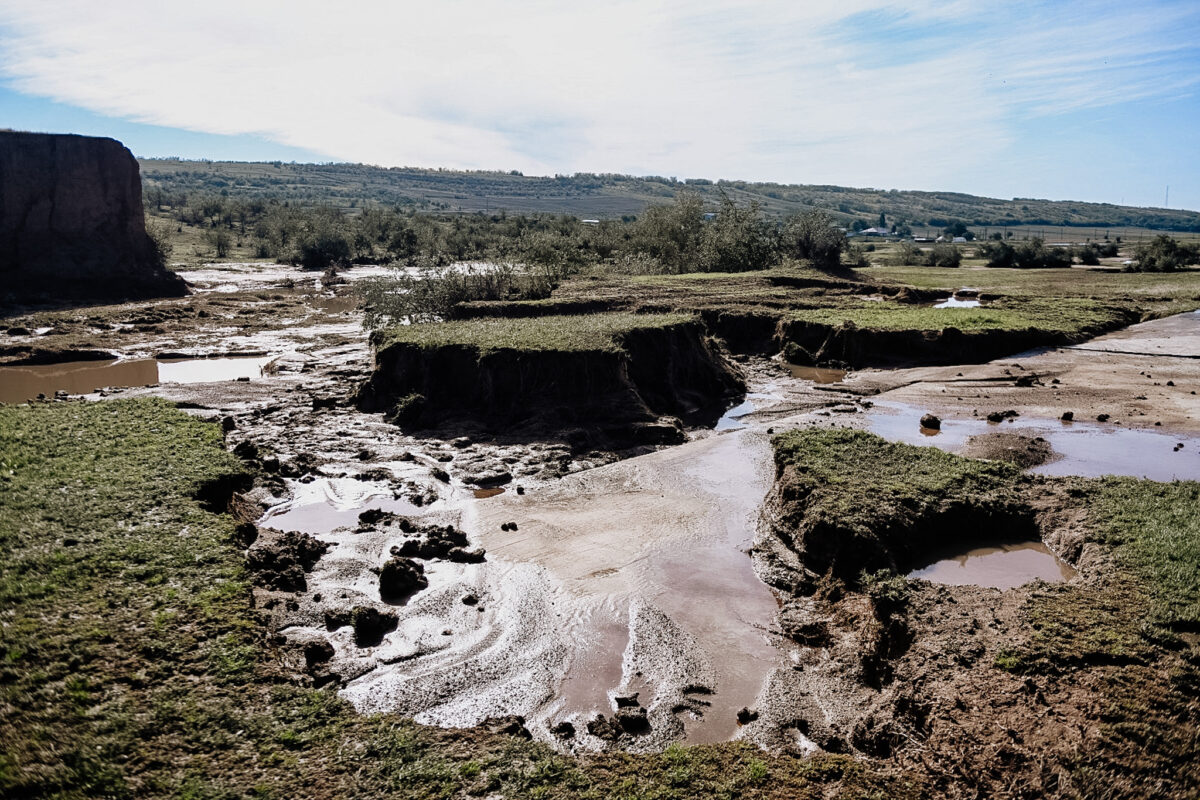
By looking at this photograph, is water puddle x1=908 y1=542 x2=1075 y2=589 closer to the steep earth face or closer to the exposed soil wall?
the exposed soil wall

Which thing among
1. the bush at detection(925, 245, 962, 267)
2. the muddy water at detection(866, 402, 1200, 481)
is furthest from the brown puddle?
the bush at detection(925, 245, 962, 267)

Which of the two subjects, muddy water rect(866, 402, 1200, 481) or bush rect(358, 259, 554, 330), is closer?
muddy water rect(866, 402, 1200, 481)

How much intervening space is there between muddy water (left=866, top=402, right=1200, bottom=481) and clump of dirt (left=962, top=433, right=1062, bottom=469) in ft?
0.81

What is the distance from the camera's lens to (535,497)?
16750 mm

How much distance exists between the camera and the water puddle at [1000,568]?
11828 millimetres

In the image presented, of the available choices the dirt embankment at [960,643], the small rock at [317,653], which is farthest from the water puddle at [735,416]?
the small rock at [317,653]

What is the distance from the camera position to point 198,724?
7.48 meters

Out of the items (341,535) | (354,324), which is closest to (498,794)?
(341,535)

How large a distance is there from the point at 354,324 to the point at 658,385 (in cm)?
2242

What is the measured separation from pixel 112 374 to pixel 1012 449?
31.0m

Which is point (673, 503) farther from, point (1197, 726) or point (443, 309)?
point (443, 309)

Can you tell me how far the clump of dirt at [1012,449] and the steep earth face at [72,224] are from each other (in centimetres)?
4793

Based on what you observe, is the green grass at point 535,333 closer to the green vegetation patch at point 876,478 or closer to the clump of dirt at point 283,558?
the green vegetation patch at point 876,478

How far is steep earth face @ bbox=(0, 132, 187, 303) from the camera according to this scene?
45438mm
